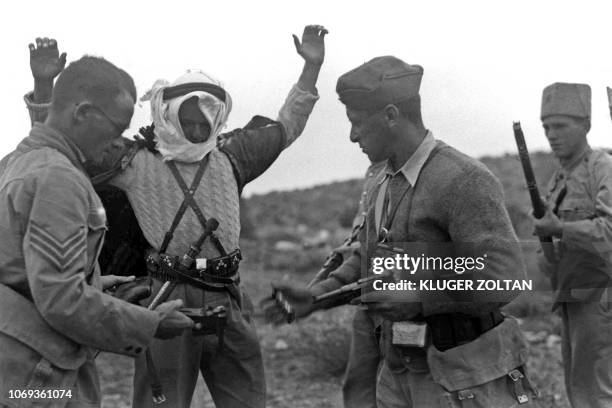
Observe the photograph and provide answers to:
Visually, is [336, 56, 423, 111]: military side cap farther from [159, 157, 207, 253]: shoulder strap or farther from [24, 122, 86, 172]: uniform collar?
[24, 122, 86, 172]: uniform collar

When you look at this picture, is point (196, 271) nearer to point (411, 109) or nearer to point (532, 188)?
point (411, 109)

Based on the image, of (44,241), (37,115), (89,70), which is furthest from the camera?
(37,115)

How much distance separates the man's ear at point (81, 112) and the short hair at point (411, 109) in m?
1.35

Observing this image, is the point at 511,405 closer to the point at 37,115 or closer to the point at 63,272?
the point at 63,272

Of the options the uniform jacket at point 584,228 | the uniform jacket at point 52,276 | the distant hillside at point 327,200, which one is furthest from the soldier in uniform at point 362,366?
the distant hillside at point 327,200

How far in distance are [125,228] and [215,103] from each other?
2.61 feet

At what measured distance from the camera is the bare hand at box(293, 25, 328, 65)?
5.90 meters

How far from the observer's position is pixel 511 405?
4367 millimetres

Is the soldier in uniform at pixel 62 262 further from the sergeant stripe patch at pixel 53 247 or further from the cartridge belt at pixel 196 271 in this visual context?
the cartridge belt at pixel 196 271

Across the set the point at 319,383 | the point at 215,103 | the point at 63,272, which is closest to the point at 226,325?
the point at 215,103

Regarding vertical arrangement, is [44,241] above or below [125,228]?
below

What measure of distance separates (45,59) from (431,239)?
2.42 m

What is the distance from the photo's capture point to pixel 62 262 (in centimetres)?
382

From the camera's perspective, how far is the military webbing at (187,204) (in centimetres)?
529
